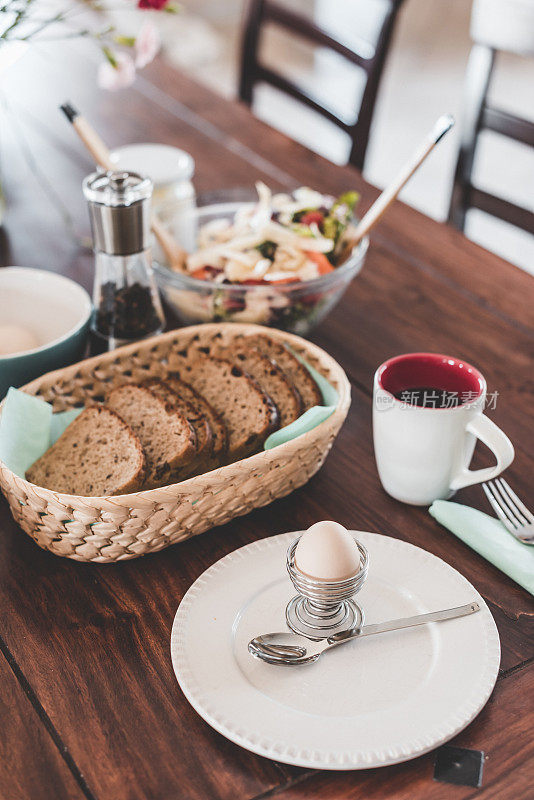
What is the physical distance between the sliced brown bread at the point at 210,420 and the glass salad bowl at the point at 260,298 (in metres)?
0.14

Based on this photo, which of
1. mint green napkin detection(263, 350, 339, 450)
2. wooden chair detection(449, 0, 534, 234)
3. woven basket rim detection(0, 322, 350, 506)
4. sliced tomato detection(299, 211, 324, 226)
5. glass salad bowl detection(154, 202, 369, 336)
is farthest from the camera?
wooden chair detection(449, 0, 534, 234)

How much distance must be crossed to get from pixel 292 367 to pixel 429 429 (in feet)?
0.70

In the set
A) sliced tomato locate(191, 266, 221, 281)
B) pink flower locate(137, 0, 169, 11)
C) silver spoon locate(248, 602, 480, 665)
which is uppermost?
pink flower locate(137, 0, 169, 11)

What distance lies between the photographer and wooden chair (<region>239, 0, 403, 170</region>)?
64.4 inches

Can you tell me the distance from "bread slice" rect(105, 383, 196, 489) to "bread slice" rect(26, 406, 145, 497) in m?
0.02

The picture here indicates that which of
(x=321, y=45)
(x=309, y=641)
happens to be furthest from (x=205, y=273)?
(x=321, y=45)

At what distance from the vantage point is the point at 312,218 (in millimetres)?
1125

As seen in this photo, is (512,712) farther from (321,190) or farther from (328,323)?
(321,190)

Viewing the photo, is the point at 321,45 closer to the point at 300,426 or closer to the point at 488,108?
the point at 488,108

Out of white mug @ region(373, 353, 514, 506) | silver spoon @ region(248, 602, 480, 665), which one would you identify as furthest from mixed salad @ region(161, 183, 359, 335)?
silver spoon @ region(248, 602, 480, 665)

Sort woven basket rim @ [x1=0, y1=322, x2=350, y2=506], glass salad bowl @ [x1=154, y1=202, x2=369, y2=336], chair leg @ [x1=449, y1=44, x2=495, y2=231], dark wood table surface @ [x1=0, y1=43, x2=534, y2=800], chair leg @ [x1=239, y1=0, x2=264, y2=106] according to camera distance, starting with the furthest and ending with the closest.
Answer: chair leg @ [x1=239, y1=0, x2=264, y2=106] → chair leg @ [x1=449, y1=44, x2=495, y2=231] → glass salad bowl @ [x1=154, y1=202, x2=369, y2=336] → woven basket rim @ [x1=0, y1=322, x2=350, y2=506] → dark wood table surface @ [x1=0, y1=43, x2=534, y2=800]

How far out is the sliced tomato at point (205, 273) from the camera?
1053 mm

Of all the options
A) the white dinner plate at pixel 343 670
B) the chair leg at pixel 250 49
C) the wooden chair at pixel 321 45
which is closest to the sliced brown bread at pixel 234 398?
the white dinner plate at pixel 343 670

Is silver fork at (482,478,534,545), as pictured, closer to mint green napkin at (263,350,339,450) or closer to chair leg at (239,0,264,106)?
mint green napkin at (263,350,339,450)
